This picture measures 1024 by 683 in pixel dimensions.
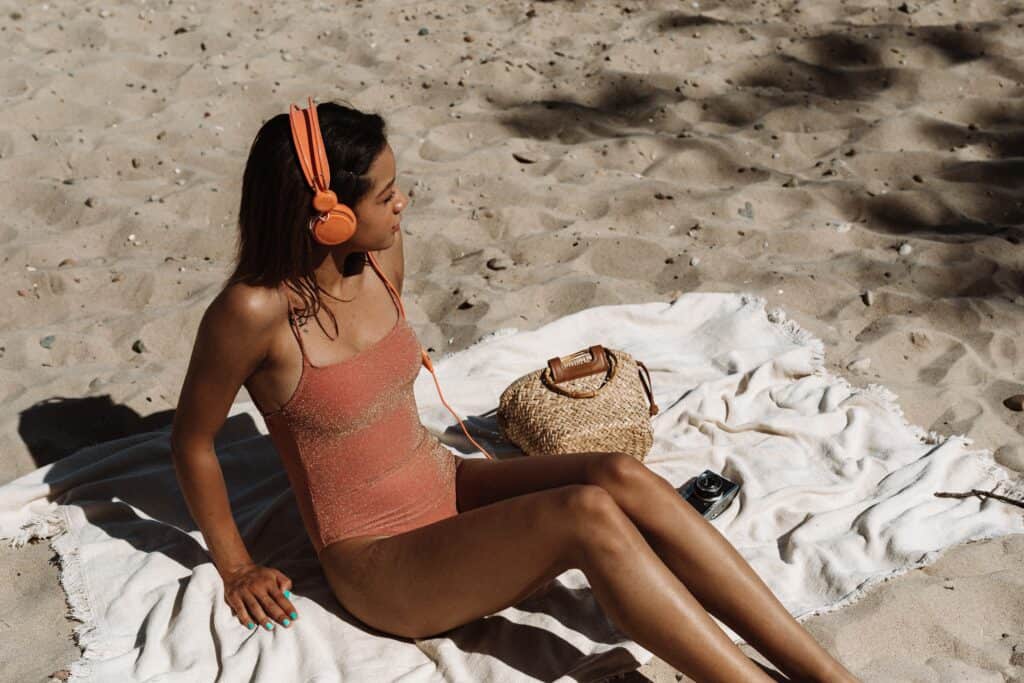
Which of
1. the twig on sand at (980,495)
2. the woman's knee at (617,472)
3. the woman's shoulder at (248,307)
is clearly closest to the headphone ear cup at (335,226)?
the woman's shoulder at (248,307)

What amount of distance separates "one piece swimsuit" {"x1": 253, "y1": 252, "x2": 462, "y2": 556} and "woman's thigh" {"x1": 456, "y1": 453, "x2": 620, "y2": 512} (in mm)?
112

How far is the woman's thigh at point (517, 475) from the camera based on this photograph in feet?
8.94

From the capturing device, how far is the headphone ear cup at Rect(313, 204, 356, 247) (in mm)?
2494

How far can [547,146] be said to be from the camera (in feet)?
17.3

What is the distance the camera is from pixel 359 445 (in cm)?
274

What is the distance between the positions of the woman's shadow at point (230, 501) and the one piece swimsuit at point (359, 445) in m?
0.31

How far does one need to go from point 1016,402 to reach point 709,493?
3.85 feet

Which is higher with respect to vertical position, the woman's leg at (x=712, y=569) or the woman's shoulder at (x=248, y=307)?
the woman's shoulder at (x=248, y=307)

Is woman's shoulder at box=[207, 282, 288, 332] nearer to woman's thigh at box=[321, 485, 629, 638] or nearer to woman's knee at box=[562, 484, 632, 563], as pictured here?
woman's thigh at box=[321, 485, 629, 638]

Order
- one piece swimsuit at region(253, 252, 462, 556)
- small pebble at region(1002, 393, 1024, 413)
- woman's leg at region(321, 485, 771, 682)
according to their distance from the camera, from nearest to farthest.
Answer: woman's leg at region(321, 485, 771, 682), one piece swimsuit at region(253, 252, 462, 556), small pebble at region(1002, 393, 1024, 413)

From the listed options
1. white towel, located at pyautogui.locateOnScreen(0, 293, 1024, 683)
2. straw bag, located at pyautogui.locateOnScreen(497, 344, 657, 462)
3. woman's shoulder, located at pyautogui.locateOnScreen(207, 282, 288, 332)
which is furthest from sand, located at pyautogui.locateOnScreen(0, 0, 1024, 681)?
woman's shoulder, located at pyautogui.locateOnScreen(207, 282, 288, 332)

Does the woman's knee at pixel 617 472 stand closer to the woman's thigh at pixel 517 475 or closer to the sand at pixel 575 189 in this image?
the woman's thigh at pixel 517 475

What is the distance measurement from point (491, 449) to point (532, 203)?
1540 millimetres

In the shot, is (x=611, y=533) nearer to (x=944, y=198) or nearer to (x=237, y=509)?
(x=237, y=509)
